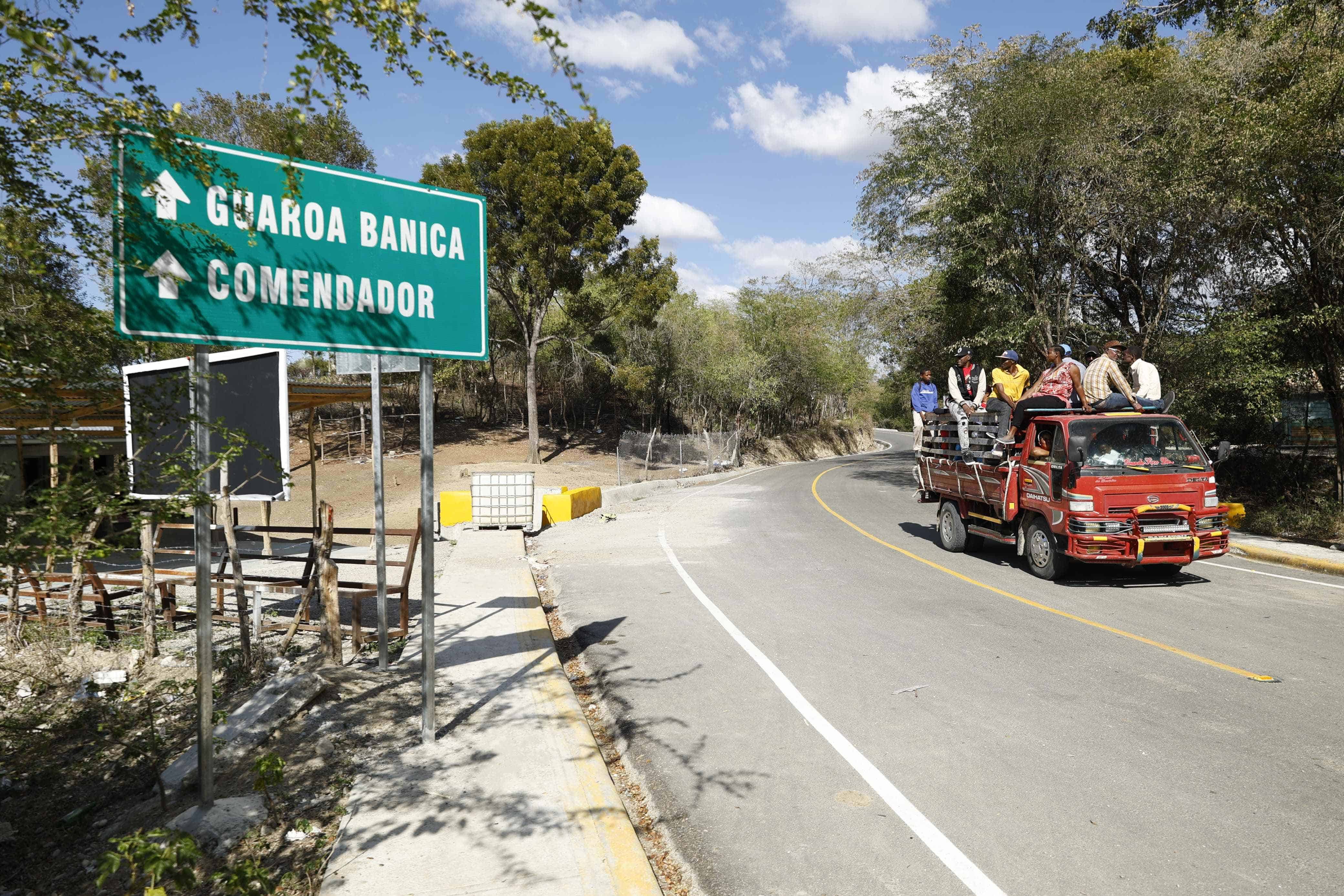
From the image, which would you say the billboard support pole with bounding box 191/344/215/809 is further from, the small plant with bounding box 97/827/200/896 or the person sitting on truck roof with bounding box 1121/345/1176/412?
the person sitting on truck roof with bounding box 1121/345/1176/412

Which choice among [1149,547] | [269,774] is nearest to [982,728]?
[269,774]

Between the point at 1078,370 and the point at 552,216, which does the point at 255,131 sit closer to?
the point at 552,216

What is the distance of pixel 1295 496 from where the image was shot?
17812mm

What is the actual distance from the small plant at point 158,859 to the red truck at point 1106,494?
9.45 meters

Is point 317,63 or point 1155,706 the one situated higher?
point 317,63

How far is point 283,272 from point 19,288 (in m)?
1.20

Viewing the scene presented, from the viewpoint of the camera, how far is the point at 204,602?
408 centimetres

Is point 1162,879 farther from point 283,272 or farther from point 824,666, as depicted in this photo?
point 283,272

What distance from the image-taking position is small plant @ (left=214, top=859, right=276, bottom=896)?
307cm

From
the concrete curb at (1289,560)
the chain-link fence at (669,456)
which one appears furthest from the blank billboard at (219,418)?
the chain-link fence at (669,456)

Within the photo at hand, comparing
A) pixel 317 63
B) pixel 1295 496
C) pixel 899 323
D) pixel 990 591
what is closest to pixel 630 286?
pixel 899 323

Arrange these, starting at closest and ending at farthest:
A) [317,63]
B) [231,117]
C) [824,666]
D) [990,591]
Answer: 1. [317,63]
2. [824,666]
3. [990,591]
4. [231,117]

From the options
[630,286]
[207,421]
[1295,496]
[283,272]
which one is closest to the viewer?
[207,421]

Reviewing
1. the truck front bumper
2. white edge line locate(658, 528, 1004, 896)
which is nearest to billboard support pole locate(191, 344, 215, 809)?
white edge line locate(658, 528, 1004, 896)
